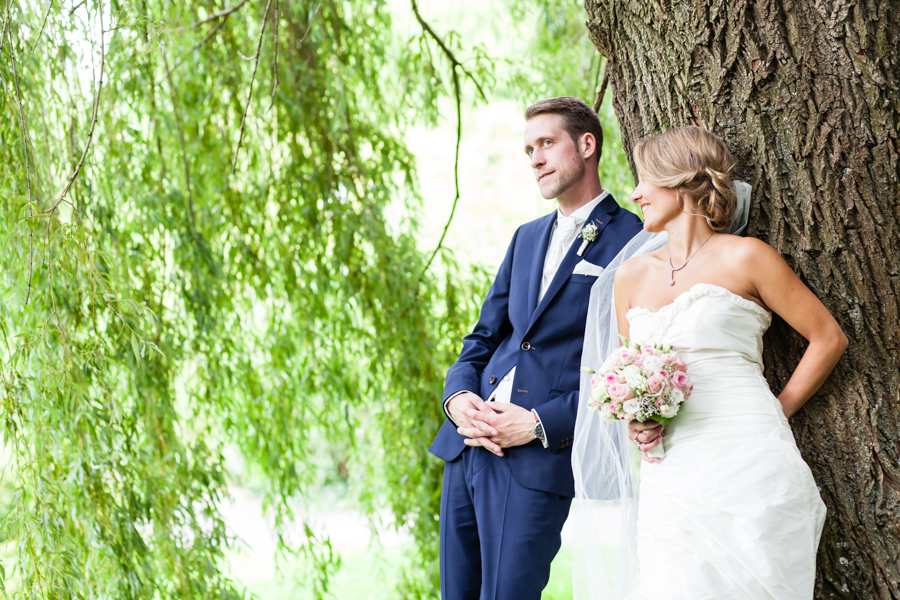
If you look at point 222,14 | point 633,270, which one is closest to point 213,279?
point 222,14

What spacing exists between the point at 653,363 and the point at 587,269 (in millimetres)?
572

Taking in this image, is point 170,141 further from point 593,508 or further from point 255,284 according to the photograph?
point 593,508

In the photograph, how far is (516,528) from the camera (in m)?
2.05

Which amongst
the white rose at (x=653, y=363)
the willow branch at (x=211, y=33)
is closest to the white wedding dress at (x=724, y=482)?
the white rose at (x=653, y=363)

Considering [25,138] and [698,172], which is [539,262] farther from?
[25,138]

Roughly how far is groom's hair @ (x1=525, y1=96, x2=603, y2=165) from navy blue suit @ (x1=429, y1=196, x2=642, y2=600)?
0.24 metres

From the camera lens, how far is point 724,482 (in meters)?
1.63

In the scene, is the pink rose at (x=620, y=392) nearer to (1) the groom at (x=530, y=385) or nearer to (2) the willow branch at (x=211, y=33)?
(1) the groom at (x=530, y=385)

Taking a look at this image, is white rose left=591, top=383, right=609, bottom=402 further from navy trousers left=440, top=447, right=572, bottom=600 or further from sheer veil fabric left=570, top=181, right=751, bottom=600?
navy trousers left=440, top=447, right=572, bottom=600

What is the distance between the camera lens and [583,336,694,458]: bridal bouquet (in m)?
1.64

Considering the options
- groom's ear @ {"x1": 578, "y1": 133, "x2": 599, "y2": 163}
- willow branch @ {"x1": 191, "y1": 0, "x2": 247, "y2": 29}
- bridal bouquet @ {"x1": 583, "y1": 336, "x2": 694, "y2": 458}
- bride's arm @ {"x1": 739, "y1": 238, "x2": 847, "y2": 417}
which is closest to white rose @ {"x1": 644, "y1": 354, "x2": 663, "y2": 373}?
bridal bouquet @ {"x1": 583, "y1": 336, "x2": 694, "y2": 458}

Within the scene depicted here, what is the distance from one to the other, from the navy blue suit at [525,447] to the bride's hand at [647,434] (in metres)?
0.30

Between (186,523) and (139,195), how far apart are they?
125 centimetres

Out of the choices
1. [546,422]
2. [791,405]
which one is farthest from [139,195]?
[791,405]
